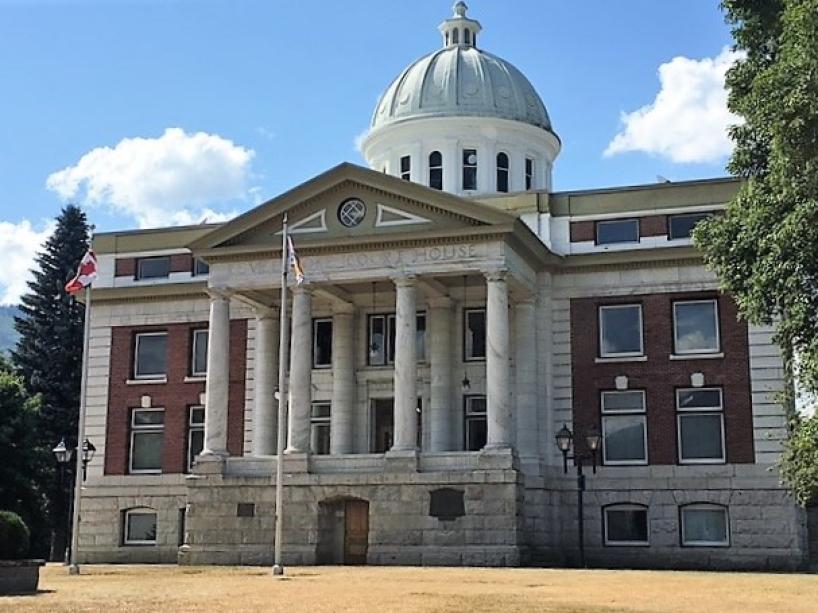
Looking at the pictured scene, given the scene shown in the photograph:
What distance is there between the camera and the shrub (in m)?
23.7

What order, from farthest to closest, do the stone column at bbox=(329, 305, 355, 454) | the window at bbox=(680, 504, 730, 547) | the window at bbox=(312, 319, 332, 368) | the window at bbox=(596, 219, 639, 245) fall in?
the window at bbox=(312, 319, 332, 368), the stone column at bbox=(329, 305, 355, 454), the window at bbox=(596, 219, 639, 245), the window at bbox=(680, 504, 730, 547)

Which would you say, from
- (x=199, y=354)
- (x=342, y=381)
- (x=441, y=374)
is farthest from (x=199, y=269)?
(x=441, y=374)

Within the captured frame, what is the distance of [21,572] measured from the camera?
23.8 meters

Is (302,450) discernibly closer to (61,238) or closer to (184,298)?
(184,298)

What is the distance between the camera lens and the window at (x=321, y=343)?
1737 inches

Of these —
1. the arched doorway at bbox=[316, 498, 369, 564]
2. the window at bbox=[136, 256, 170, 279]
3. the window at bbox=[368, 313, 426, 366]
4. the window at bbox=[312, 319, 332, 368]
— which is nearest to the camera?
the arched doorway at bbox=[316, 498, 369, 564]

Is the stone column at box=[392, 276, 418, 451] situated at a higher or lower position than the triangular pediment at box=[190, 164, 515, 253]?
lower

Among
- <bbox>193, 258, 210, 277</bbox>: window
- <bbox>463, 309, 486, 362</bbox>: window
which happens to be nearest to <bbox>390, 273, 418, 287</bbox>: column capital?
<bbox>463, 309, 486, 362</bbox>: window

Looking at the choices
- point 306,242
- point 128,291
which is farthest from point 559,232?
point 128,291

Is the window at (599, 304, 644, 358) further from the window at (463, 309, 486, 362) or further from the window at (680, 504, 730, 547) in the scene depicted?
the window at (680, 504, 730, 547)

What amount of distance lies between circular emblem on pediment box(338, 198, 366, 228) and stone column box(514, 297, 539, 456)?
6371 mm

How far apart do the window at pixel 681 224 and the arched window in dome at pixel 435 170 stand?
37.4 feet

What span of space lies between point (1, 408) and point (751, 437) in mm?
29412

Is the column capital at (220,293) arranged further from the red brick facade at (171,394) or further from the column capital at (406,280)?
the column capital at (406,280)
